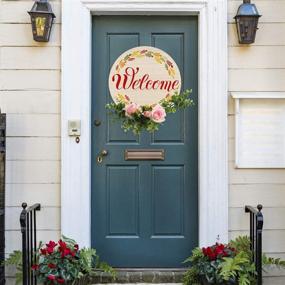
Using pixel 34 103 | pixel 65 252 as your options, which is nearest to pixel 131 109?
pixel 34 103

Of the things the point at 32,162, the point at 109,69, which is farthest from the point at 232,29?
the point at 32,162

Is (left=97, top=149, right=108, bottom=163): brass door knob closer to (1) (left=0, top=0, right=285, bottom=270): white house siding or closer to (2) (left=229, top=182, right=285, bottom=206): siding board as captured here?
(1) (left=0, top=0, right=285, bottom=270): white house siding

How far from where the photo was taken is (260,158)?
4059mm

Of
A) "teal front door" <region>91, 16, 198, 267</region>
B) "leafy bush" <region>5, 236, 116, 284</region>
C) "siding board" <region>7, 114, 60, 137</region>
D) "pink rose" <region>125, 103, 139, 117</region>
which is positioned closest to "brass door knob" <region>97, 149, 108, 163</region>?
"teal front door" <region>91, 16, 198, 267</region>

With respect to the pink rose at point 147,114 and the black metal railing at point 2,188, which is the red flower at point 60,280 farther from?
the pink rose at point 147,114

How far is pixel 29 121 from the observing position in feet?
13.3

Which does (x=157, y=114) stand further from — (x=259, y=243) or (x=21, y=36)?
(x=21, y=36)

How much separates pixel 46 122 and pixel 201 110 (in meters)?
1.19

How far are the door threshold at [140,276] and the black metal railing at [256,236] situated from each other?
61 cm

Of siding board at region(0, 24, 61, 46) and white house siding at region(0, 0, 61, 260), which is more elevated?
siding board at region(0, 24, 61, 46)

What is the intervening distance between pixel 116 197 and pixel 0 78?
1.28 metres

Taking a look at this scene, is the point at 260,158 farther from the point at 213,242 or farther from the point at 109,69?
the point at 109,69

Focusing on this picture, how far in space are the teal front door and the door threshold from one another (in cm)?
10

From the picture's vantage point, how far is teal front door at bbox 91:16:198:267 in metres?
4.13
